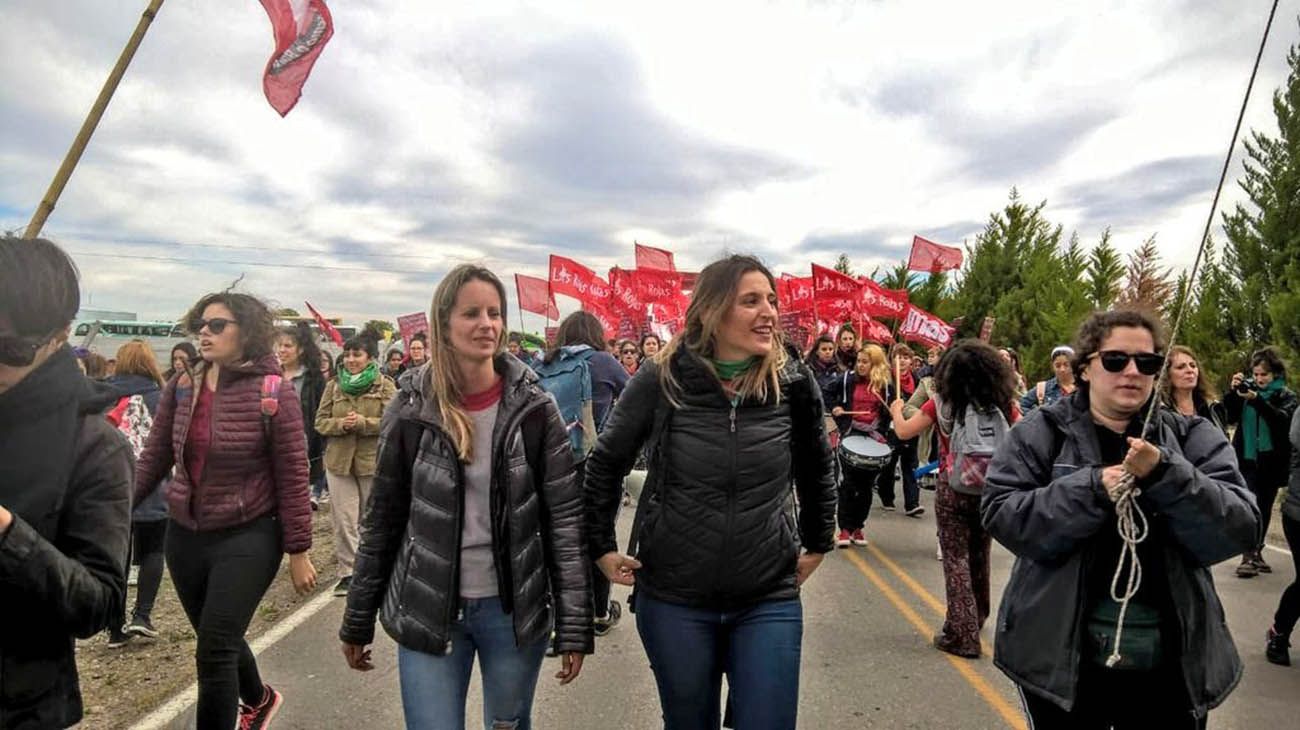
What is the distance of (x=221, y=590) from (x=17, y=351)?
2.03m

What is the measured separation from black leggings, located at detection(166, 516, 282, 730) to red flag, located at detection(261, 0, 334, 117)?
2307mm

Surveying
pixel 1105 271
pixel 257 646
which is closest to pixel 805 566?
pixel 257 646

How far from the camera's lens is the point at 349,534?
6648 millimetres

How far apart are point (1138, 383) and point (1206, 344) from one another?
1808 centimetres

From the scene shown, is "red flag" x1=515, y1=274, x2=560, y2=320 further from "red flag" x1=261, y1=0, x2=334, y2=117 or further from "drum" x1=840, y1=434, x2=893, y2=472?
"red flag" x1=261, y1=0, x2=334, y2=117

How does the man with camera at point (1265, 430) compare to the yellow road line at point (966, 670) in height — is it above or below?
above

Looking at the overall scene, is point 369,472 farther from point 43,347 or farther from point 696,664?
point 43,347

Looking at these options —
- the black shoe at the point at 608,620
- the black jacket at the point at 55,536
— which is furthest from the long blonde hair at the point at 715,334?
the black shoe at the point at 608,620

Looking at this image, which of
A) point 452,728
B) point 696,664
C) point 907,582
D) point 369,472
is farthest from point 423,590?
point 907,582

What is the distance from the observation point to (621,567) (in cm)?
266

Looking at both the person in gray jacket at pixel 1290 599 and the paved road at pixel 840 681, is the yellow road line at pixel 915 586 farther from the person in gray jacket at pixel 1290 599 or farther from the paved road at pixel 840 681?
the person in gray jacket at pixel 1290 599

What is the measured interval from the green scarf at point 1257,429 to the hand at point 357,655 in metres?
7.72

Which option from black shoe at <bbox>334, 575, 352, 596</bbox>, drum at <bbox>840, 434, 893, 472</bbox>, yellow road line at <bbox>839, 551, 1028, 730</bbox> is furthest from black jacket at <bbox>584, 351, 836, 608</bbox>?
drum at <bbox>840, 434, 893, 472</bbox>

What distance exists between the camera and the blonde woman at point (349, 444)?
6555 mm
